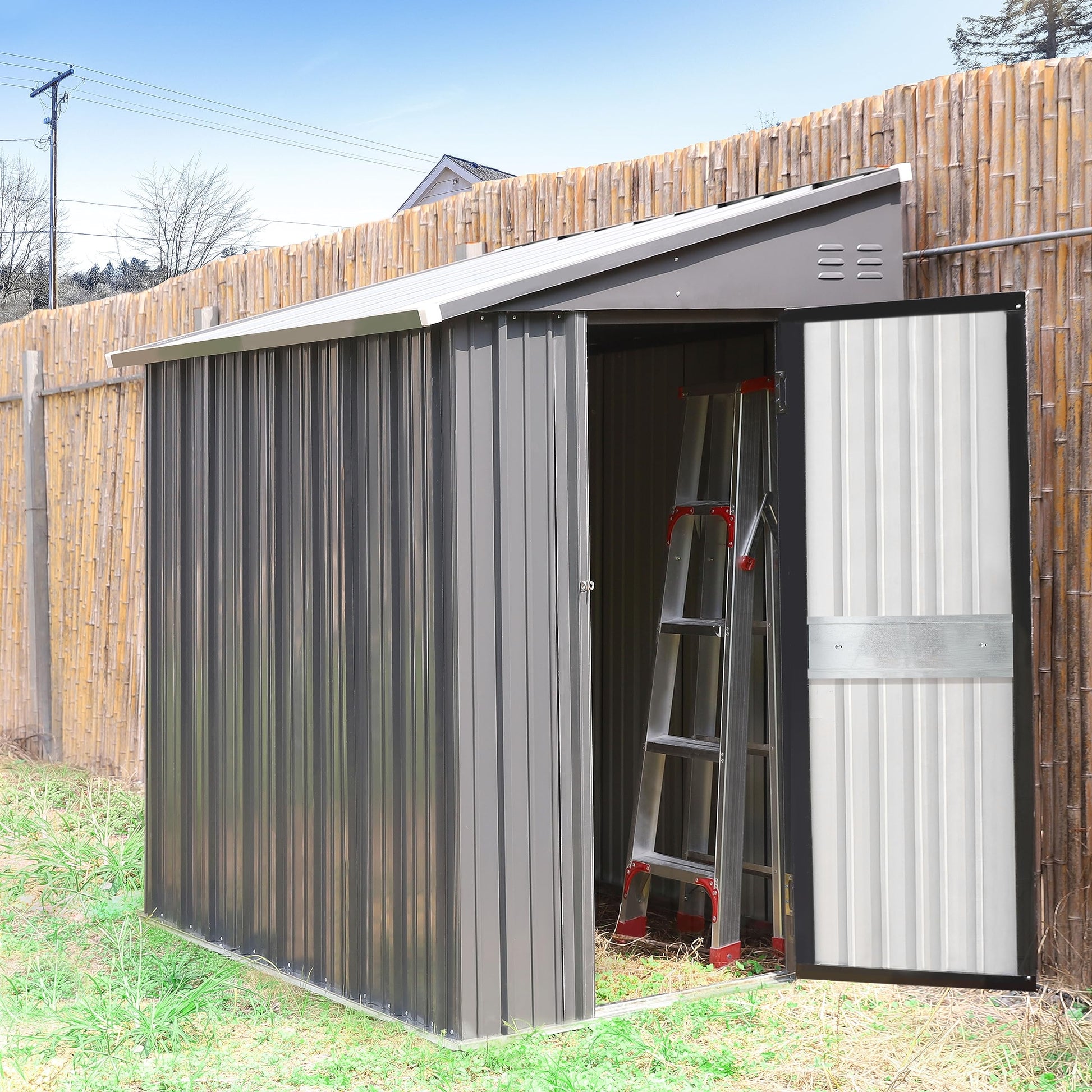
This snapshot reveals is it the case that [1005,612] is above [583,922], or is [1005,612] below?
above

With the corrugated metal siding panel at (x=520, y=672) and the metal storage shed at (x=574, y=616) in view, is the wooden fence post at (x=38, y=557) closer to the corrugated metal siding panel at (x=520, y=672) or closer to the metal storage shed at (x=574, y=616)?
the metal storage shed at (x=574, y=616)

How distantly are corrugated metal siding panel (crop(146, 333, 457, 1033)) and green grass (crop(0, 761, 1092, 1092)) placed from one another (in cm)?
21

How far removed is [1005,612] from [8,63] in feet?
135

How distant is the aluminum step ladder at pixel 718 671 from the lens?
4410 mm

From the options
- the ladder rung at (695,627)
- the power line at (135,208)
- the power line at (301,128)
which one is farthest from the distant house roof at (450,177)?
the power line at (301,128)

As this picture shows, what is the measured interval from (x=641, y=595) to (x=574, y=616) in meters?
1.67

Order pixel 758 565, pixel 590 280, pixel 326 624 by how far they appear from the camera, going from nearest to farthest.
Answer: pixel 590 280 → pixel 326 624 → pixel 758 565

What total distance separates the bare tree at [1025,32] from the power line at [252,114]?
64.4 feet

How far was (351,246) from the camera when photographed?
625 centimetres

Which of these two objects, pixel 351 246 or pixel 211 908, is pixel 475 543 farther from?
pixel 351 246

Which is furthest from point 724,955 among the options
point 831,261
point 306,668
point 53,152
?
point 53,152

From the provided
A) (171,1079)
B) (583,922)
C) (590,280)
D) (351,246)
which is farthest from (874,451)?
(351,246)

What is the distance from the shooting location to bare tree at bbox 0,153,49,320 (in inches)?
1181

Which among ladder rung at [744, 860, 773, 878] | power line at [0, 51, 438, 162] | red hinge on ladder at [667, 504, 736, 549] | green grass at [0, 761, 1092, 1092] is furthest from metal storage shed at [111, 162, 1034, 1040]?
power line at [0, 51, 438, 162]
